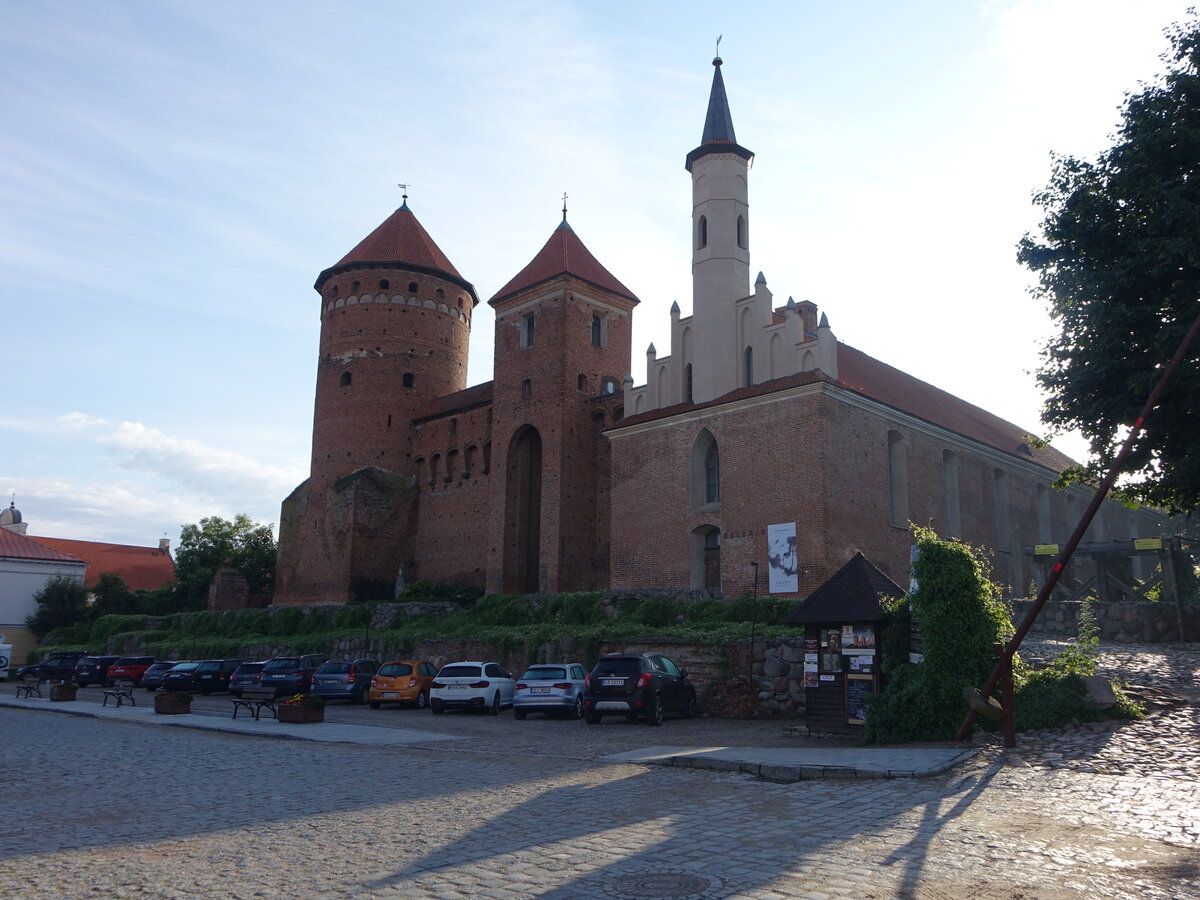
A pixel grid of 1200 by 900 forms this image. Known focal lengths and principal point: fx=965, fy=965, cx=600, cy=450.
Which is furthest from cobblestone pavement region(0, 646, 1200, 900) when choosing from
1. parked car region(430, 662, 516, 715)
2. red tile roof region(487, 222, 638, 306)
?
red tile roof region(487, 222, 638, 306)

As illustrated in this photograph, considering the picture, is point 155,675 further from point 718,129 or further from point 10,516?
point 10,516

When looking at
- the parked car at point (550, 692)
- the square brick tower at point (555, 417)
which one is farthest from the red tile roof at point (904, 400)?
the parked car at point (550, 692)

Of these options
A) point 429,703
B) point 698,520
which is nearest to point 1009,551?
point 698,520

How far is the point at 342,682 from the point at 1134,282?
1975 cm

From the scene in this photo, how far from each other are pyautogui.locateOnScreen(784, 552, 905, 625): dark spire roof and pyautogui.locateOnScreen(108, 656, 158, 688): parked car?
2667cm

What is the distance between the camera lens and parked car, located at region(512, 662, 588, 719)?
19.8m

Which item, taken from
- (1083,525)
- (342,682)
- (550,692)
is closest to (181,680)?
(342,682)

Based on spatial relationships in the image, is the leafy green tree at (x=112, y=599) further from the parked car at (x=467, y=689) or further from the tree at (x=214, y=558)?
the parked car at (x=467, y=689)

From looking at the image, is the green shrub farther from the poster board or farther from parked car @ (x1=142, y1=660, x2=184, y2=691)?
parked car @ (x1=142, y1=660, x2=184, y2=691)

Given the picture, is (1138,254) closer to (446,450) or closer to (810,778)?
(810,778)

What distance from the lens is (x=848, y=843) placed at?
739 centimetres

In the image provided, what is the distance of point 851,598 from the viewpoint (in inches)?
599

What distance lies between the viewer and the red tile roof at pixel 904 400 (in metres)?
30.0

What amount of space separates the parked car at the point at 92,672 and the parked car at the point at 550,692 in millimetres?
21561
